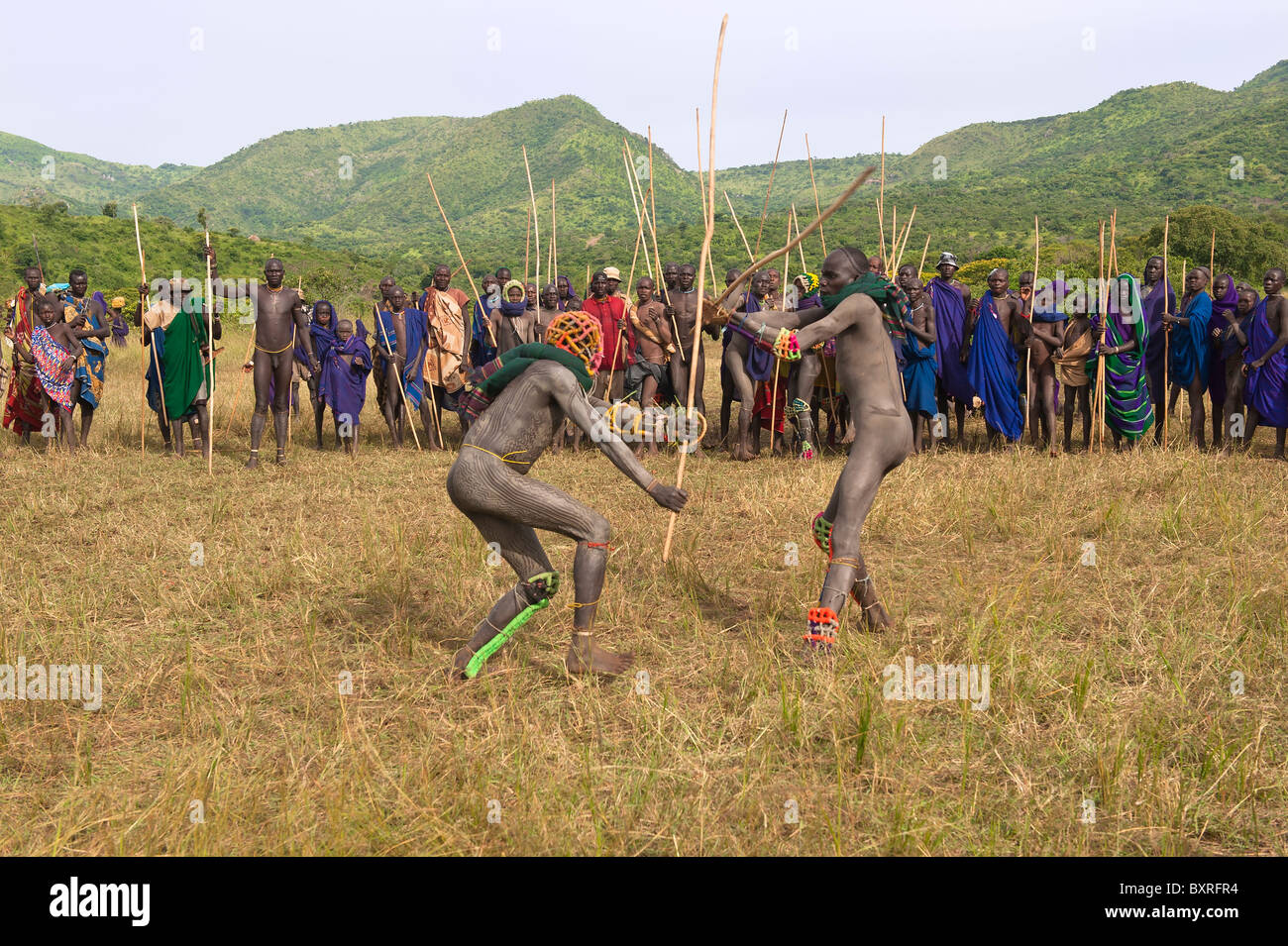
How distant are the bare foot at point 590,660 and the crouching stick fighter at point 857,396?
0.89m

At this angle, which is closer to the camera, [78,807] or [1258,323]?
[78,807]

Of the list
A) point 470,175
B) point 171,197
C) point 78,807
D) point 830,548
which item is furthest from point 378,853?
point 171,197

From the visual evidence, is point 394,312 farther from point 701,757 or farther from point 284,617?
point 701,757

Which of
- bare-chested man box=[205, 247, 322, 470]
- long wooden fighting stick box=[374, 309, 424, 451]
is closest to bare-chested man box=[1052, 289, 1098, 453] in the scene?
long wooden fighting stick box=[374, 309, 424, 451]

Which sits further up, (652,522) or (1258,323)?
(1258,323)

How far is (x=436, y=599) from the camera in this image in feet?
18.7

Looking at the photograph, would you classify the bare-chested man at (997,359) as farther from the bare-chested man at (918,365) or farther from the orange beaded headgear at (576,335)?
the orange beaded headgear at (576,335)

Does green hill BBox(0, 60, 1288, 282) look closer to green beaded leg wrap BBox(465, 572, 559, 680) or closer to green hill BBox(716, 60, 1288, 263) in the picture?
green hill BBox(716, 60, 1288, 263)

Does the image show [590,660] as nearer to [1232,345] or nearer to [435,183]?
[1232,345]

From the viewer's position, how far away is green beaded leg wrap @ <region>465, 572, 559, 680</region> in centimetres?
455

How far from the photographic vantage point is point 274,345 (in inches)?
393

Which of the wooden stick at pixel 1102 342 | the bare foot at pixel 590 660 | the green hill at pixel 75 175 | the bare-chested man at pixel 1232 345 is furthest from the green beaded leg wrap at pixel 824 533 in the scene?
the green hill at pixel 75 175

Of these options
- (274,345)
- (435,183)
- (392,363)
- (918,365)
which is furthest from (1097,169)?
(274,345)

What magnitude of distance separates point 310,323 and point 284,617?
6253mm
